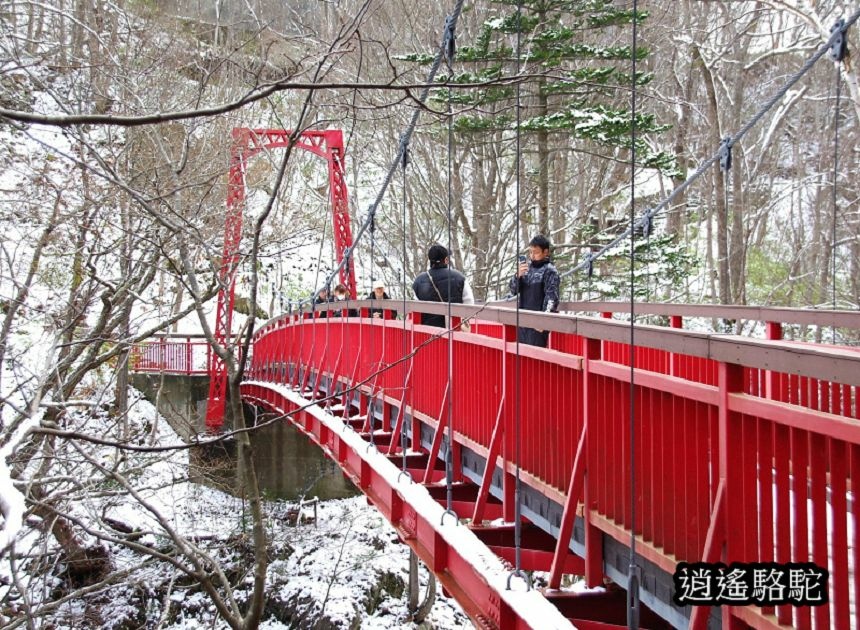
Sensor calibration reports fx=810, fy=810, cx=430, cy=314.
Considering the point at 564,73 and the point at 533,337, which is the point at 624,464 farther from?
the point at 564,73

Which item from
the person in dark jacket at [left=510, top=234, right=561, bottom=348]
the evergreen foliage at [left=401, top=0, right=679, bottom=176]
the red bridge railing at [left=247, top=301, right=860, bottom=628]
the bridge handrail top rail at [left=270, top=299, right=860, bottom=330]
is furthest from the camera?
the evergreen foliage at [left=401, top=0, right=679, bottom=176]

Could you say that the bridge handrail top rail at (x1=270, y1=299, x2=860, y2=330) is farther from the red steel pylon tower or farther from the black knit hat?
the red steel pylon tower

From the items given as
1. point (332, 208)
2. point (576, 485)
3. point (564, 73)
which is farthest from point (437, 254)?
point (332, 208)

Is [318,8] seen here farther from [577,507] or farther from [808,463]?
[808,463]

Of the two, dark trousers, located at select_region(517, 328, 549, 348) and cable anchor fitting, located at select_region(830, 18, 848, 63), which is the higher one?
cable anchor fitting, located at select_region(830, 18, 848, 63)

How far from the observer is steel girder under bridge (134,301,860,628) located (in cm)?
212

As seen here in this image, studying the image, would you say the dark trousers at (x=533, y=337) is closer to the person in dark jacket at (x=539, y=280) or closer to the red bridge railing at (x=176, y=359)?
the person in dark jacket at (x=539, y=280)

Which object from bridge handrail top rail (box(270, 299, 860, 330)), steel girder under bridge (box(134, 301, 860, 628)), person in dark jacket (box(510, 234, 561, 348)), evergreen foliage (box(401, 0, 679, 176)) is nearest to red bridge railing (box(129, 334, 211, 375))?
evergreen foliage (box(401, 0, 679, 176))

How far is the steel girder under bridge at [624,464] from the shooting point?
2117 millimetres

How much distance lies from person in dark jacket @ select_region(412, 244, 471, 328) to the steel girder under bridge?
9.6 inches

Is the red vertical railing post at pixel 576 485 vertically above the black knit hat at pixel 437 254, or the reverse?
the black knit hat at pixel 437 254

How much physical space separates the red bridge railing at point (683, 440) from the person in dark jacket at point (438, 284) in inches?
30.1

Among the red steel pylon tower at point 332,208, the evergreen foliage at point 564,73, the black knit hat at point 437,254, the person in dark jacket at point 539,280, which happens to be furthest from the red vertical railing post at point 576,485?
the red steel pylon tower at point 332,208

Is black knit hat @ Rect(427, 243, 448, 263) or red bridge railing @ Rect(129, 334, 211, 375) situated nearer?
black knit hat @ Rect(427, 243, 448, 263)
